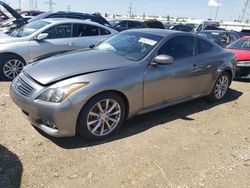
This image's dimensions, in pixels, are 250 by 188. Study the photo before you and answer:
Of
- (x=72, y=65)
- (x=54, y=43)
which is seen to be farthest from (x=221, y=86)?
(x=54, y=43)

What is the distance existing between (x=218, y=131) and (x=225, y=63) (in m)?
1.90

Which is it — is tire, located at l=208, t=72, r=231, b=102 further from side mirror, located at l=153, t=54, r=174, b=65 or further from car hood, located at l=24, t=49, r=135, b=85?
car hood, located at l=24, t=49, r=135, b=85

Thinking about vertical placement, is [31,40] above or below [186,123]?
above

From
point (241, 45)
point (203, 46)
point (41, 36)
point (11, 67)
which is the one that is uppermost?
point (203, 46)

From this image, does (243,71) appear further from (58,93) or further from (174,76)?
(58,93)

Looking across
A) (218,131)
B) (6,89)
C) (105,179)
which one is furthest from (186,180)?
(6,89)

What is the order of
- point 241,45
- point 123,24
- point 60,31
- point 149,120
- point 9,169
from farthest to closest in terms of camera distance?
point 123,24 < point 241,45 < point 60,31 < point 149,120 < point 9,169

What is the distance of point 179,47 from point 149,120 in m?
1.40

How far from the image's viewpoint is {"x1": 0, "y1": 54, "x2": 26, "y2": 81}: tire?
6.64 m

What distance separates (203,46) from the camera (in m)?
5.39

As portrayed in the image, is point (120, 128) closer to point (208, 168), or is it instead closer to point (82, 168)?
point (82, 168)

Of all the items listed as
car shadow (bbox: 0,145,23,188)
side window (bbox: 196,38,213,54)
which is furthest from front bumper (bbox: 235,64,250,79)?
car shadow (bbox: 0,145,23,188)

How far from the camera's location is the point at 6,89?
6.04 meters

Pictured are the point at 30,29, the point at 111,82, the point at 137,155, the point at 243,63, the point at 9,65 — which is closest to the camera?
the point at 137,155
